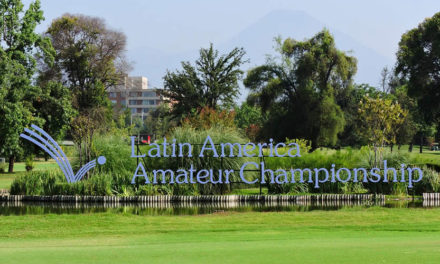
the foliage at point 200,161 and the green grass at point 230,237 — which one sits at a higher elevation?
the foliage at point 200,161

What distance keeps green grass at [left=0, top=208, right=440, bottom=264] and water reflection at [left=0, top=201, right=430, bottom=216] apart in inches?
59.9

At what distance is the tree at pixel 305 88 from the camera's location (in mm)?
47875

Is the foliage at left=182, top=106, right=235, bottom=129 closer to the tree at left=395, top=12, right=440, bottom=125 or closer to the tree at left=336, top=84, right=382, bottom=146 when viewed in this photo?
the tree at left=395, top=12, right=440, bottom=125

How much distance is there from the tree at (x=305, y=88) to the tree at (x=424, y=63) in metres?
7.15

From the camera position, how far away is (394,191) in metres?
21.6

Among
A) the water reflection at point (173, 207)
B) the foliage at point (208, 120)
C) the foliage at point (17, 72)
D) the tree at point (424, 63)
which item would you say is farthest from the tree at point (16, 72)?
the tree at point (424, 63)

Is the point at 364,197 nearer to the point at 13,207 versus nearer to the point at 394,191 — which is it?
the point at 394,191

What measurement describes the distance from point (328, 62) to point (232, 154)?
1160 inches

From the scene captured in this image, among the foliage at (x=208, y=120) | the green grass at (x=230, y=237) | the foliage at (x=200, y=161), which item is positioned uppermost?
the foliage at (x=208, y=120)

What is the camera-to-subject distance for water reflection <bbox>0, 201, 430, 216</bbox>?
1780 centimetres

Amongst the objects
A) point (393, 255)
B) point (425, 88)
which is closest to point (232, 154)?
point (393, 255)

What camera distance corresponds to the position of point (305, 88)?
48.4m

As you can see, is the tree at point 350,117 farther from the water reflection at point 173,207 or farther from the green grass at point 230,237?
the green grass at point 230,237

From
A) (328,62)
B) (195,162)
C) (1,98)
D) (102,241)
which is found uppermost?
(328,62)
